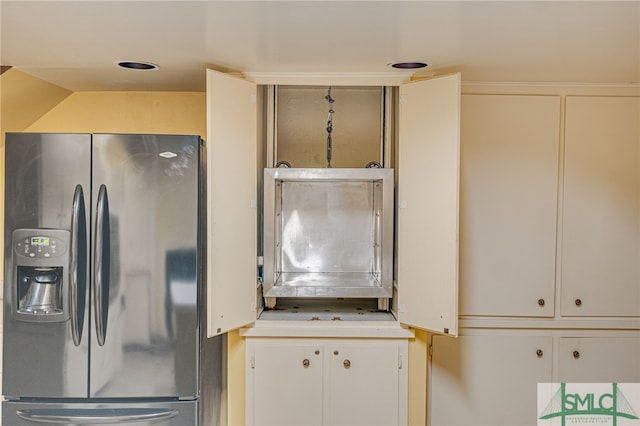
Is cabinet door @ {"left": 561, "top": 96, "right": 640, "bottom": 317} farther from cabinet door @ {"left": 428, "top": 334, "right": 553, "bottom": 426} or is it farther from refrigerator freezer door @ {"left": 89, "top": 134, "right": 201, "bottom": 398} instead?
refrigerator freezer door @ {"left": 89, "top": 134, "right": 201, "bottom": 398}

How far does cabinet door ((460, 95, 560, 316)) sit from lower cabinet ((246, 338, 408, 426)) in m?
0.56

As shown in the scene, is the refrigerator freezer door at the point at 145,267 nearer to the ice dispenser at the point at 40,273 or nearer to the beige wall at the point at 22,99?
the ice dispenser at the point at 40,273

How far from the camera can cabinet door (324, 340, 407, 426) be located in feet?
6.68

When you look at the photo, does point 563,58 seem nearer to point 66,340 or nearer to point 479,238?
point 479,238

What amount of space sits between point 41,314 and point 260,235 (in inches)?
39.6

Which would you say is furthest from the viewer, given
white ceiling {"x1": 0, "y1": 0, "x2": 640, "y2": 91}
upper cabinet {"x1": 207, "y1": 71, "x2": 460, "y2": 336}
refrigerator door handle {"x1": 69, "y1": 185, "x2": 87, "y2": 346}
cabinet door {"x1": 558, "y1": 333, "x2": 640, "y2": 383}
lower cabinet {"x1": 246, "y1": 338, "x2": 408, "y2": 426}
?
cabinet door {"x1": 558, "y1": 333, "x2": 640, "y2": 383}

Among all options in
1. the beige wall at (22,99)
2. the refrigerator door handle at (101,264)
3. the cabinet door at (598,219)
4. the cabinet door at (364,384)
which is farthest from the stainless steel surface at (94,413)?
the cabinet door at (598,219)

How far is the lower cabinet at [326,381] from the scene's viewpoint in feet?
6.68

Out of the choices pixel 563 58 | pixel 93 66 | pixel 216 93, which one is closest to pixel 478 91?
pixel 563 58

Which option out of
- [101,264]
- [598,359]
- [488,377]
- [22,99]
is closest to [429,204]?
[488,377]

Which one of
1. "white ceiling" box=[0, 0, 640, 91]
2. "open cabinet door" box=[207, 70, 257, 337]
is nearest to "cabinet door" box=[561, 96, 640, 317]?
"white ceiling" box=[0, 0, 640, 91]

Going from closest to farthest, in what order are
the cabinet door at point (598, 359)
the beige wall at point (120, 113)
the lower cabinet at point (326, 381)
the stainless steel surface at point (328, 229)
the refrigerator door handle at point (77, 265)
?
the refrigerator door handle at point (77, 265), the lower cabinet at point (326, 381), the cabinet door at point (598, 359), the stainless steel surface at point (328, 229), the beige wall at point (120, 113)

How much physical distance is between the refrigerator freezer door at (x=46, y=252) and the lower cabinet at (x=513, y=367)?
5.36 feet

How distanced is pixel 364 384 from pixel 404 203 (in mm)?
830
